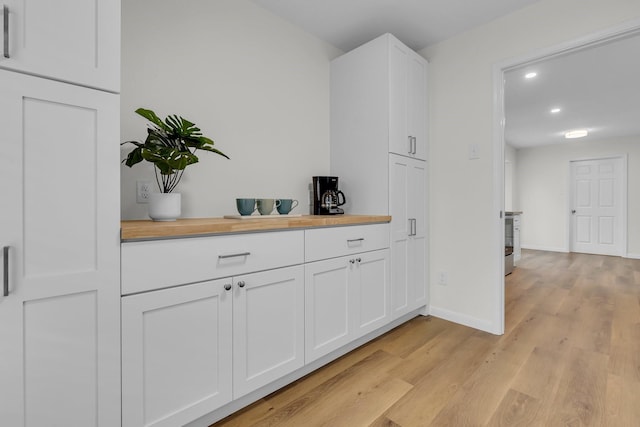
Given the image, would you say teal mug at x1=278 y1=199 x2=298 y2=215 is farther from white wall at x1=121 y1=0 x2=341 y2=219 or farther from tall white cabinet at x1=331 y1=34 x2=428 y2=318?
tall white cabinet at x1=331 y1=34 x2=428 y2=318

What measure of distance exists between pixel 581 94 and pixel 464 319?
137 inches

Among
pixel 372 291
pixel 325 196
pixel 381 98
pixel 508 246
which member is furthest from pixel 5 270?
pixel 508 246

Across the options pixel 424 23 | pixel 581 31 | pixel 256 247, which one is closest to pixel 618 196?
pixel 581 31

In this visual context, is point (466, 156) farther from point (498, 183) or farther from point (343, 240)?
point (343, 240)

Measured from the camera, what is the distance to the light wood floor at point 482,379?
4.75 feet

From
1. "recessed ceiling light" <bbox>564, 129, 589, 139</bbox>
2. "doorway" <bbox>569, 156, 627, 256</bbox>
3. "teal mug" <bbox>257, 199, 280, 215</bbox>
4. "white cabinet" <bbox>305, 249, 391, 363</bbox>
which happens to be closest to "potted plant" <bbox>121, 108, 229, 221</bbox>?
"teal mug" <bbox>257, 199, 280, 215</bbox>

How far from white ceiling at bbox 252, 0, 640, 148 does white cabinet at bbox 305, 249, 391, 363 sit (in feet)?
5.84

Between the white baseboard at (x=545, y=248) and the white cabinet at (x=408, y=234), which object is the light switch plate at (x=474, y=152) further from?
the white baseboard at (x=545, y=248)

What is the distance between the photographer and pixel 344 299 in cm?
192

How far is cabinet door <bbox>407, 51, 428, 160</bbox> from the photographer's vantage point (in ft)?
8.13

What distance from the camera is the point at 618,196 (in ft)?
20.2

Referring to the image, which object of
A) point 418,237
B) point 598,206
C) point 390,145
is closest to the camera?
point 390,145

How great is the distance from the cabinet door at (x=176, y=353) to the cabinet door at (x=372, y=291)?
933mm

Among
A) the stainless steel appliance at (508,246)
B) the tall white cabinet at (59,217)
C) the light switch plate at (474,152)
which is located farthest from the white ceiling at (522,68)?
the stainless steel appliance at (508,246)
